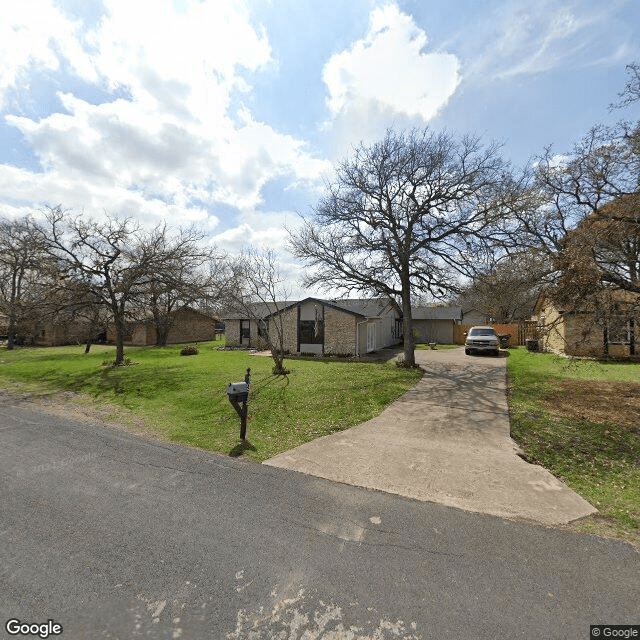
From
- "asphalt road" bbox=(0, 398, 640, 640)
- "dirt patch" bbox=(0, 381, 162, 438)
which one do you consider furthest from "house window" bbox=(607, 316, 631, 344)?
"dirt patch" bbox=(0, 381, 162, 438)

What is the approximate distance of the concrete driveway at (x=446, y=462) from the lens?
13.9 ft

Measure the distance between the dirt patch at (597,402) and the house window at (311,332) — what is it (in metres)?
13.4

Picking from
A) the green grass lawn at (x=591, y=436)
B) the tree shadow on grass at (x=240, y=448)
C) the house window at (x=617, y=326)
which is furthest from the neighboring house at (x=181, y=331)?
the house window at (x=617, y=326)

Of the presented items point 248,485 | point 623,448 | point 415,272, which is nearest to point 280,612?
point 248,485

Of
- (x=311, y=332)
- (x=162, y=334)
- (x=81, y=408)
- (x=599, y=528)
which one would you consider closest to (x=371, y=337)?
(x=311, y=332)

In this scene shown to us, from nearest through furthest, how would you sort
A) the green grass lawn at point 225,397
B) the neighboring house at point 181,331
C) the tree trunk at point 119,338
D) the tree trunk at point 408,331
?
1. the green grass lawn at point 225,397
2. the tree trunk at point 408,331
3. the tree trunk at point 119,338
4. the neighboring house at point 181,331

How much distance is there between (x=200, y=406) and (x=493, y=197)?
573 inches

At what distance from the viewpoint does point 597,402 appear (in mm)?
9164

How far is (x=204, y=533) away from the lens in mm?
3480

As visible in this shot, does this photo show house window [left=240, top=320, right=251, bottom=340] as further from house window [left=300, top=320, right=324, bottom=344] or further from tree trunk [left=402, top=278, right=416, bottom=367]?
tree trunk [left=402, top=278, right=416, bottom=367]

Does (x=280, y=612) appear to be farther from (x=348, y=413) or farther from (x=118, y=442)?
(x=348, y=413)

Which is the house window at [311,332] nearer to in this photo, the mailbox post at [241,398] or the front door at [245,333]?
the front door at [245,333]

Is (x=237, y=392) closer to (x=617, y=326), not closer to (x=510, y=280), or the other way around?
(x=617, y=326)

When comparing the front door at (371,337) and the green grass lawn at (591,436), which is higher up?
the front door at (371,337)
